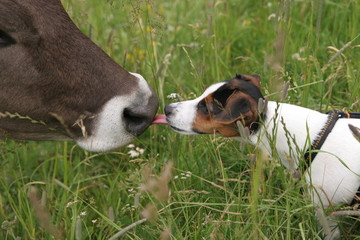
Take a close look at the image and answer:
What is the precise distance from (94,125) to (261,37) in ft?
7.34

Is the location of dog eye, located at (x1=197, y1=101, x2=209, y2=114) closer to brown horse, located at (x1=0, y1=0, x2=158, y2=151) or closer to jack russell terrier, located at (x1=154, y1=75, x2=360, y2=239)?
jack russell terrier, located at (x1=154, y1=75, x2=360, y2=239)

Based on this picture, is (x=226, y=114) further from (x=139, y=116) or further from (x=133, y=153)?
(x=133, y=153)

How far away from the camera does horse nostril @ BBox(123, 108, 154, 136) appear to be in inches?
137

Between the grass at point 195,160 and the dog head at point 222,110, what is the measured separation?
0.12 meters

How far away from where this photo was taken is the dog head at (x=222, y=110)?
324 centimetres

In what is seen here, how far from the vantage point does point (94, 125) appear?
353 cm

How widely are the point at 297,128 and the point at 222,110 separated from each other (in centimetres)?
38

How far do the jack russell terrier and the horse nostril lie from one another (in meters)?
0.10

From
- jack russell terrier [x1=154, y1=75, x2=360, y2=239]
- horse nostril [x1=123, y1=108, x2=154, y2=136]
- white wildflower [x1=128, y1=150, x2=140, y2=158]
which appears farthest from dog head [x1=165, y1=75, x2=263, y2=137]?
white wildflower [x1=128, y1=150, x2=140, y2=158]

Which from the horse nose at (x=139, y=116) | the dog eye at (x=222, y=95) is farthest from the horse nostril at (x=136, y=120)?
the dog eye at (x=222, y=95)

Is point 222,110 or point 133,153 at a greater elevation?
point 222,110

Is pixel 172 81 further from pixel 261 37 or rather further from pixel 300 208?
pixel 300 208

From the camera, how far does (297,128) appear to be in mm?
3389

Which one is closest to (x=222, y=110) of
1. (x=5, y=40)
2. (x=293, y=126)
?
(x=293, y=126)
